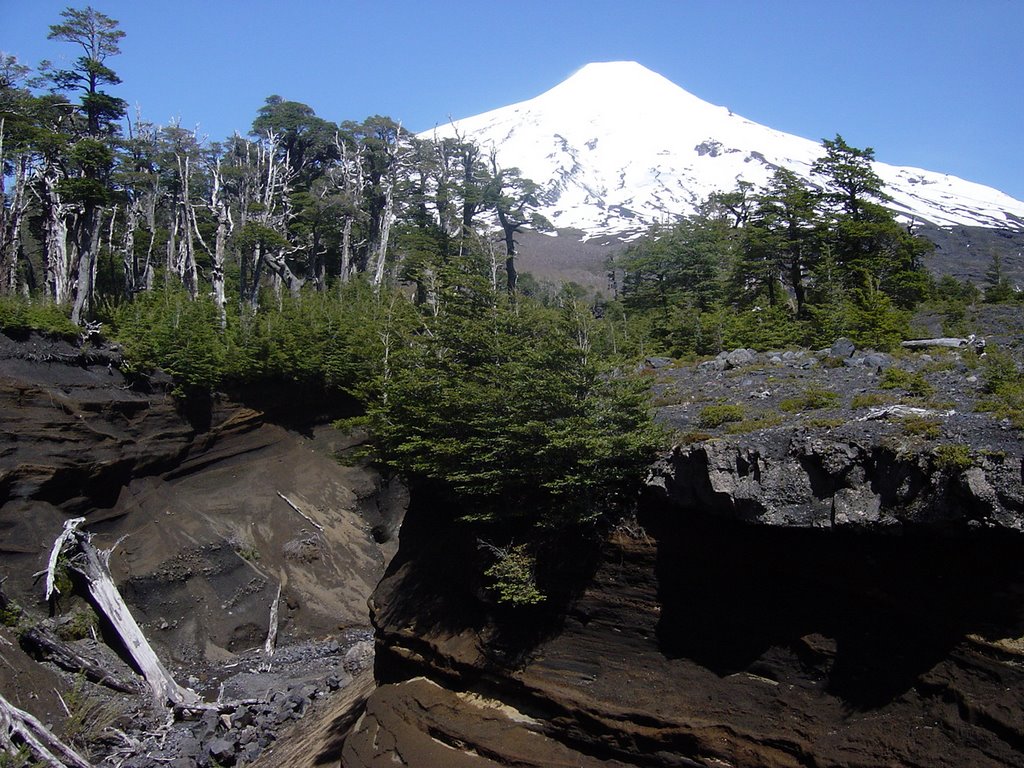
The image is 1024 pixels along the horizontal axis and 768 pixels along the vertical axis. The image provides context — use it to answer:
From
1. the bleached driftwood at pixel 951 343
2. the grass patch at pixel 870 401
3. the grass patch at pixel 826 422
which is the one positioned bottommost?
the grass patch at pixel 826 422

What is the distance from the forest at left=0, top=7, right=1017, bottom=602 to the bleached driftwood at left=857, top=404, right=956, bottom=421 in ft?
12.4

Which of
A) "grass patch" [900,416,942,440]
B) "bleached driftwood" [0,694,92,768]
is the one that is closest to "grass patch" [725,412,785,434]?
"grass patch" [900,416,942,440]

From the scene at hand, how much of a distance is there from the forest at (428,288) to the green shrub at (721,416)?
110cm

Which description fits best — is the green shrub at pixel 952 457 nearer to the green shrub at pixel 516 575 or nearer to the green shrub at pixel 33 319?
the green shrub at pixel 516 575

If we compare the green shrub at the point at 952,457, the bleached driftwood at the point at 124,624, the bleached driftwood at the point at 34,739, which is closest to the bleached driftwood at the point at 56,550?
the bleached driftwood at the point at 124,624

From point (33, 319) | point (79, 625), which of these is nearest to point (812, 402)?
point (79, 625)

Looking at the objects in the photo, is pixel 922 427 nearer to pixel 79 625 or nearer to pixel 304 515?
pixel 304 515

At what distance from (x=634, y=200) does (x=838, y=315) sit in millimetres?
131707

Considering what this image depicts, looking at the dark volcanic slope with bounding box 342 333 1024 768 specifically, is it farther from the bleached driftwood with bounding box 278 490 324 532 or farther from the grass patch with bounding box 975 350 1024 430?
the bleached driftwood with bounding box 278 490 324 532

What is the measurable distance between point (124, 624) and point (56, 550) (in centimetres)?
288

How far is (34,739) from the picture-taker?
51.2 ft

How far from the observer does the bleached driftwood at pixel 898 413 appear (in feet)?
36.7

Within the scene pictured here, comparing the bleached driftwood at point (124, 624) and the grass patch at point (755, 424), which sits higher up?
the grass patch at point (755, 424)

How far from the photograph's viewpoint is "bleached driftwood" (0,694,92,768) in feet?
50.8
